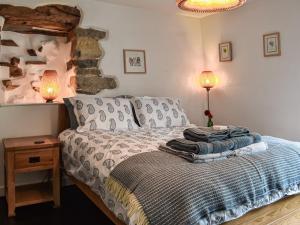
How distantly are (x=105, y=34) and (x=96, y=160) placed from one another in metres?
1.81

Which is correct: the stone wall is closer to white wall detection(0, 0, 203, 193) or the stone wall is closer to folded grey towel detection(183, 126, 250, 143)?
white wall detection(0, 0, 203, 193)

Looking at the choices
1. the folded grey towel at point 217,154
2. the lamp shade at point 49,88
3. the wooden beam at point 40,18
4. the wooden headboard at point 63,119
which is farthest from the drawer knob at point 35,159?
the wooden beam at point 40,18

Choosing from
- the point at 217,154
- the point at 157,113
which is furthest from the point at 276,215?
the point at 157,113

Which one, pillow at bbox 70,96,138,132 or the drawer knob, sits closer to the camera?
the drawer knob

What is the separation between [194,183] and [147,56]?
2.52 m

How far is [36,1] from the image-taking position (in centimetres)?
298

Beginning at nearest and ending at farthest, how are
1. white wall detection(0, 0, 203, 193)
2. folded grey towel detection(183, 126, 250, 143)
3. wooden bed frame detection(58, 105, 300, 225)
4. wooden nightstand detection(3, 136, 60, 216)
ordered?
wooden bed frame detection(58, 105, 300, 225) < folded grey towel detection(183, 126, 250, 143) < wooden nightstand detection(3, 136, 60, 216) < white wall detection(0, 0, 203, 193)

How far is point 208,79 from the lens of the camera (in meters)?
3.96

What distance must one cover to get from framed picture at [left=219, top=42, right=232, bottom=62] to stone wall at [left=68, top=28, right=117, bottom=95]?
62.4 inches

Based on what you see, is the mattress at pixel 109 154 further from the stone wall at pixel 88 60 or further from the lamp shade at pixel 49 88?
the stone wall at pixel 88 60

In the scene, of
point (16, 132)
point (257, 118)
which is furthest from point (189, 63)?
point (16, 132)

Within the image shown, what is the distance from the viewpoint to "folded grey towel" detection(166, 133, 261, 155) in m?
1.67

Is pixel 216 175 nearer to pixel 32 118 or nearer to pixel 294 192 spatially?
pixel 294 192

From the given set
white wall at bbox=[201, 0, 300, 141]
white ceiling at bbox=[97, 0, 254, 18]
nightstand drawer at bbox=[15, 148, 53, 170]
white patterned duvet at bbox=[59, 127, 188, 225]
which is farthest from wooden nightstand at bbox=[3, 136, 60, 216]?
white wall at bbox=[201, 0, 300, 141]
